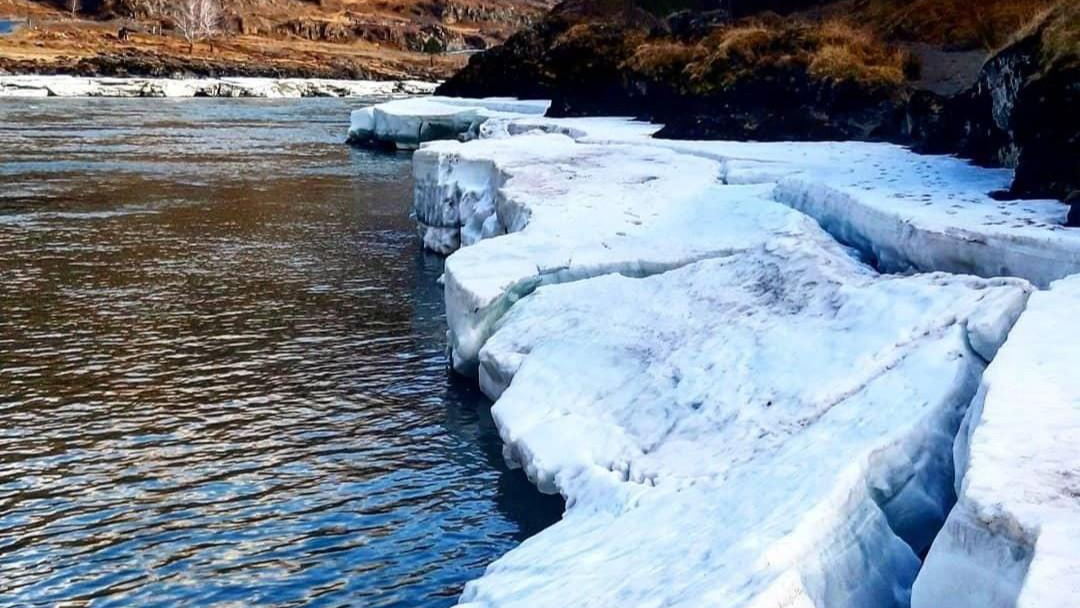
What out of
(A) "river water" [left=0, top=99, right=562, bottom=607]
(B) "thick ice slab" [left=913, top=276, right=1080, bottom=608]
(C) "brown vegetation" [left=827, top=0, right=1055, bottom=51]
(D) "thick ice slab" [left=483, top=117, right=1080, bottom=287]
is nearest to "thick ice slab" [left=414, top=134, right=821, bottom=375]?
(D) "thick ice slab" [left=483, top=117, right=1080, bottom=287]

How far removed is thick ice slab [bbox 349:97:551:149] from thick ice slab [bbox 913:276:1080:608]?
3078 cm

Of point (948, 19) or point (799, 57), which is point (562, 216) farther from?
point (948, 19)

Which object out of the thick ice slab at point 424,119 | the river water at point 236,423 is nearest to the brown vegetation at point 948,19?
the thick ice slab at point 424,119

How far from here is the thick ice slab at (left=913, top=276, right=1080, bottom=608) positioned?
15.7 feet

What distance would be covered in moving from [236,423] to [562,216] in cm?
533

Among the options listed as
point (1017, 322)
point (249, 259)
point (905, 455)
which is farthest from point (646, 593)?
point (249, 259)

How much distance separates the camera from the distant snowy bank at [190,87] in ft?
235

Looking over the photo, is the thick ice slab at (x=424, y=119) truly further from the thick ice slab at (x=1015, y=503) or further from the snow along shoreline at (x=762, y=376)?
the thick ice slab at (x=1015, y=503)

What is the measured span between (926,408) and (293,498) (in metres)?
5.39

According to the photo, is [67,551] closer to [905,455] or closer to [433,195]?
[905,455]

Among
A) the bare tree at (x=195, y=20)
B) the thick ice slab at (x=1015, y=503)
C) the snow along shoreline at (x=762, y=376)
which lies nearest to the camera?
the thick ice slab at (x=1015, y=503)

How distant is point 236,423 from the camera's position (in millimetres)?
11828

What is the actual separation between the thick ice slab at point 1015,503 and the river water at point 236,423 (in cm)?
396

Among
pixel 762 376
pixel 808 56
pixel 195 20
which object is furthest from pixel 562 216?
pixel 195 20
